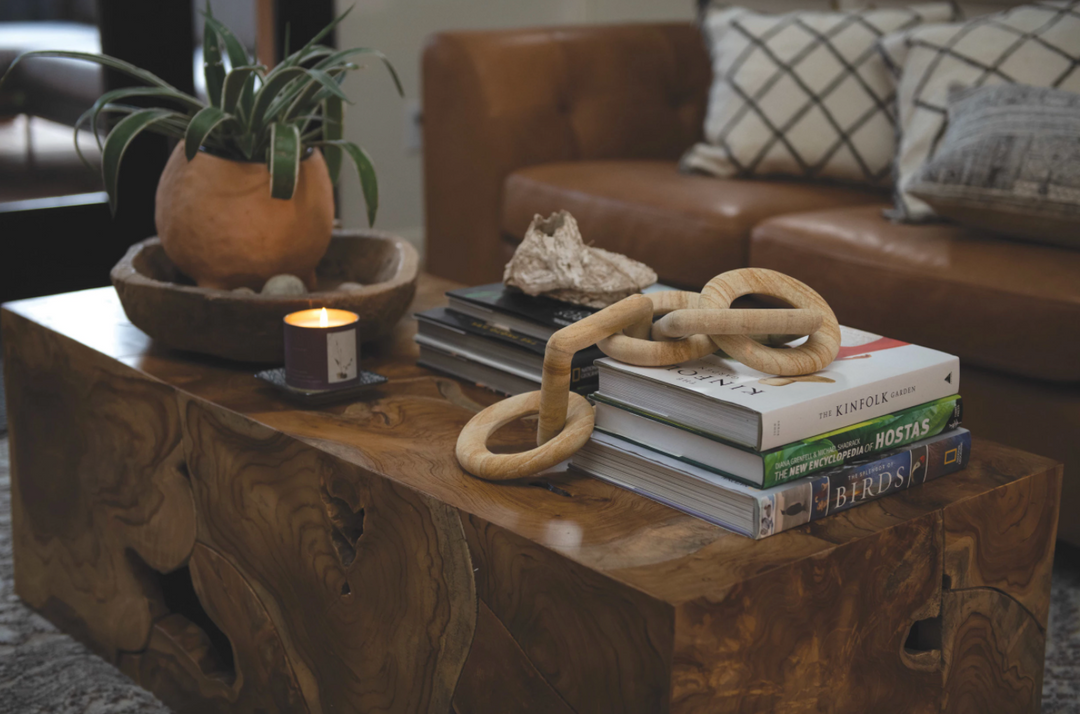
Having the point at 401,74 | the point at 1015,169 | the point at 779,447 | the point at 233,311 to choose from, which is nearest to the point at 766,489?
the point at 779,447

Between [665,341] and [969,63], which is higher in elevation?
[969,63]

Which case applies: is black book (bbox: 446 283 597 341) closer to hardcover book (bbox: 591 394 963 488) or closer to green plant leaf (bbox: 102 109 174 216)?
hardcover book (bbox: 591 394 963 488)

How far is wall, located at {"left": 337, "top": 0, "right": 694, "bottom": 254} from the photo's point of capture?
2.98m

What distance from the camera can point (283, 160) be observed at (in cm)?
114

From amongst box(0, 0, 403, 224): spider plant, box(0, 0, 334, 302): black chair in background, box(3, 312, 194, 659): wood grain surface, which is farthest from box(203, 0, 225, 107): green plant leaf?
box(0, 0, 334, 302): black chair in background

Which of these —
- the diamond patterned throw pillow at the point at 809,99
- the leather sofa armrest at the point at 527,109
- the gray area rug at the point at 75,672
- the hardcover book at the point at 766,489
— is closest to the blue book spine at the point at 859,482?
the hardcover book at the point at 766,489

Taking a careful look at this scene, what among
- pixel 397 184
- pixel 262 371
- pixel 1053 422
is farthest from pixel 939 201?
pixel 397 184

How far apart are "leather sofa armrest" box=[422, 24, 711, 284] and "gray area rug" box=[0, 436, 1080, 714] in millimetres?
1249

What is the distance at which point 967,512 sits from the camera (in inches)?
32.8

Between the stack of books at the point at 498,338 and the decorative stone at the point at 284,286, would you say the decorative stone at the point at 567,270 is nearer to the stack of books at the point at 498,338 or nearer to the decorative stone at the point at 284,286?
the stack of books at the point at 498,338

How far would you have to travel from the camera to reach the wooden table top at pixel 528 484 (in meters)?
0.72

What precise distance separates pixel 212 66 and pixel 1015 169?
1109 millimetres

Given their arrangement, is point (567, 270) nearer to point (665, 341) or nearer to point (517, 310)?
point (517, 310)

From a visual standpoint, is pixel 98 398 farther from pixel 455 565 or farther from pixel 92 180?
pixel 92 180
